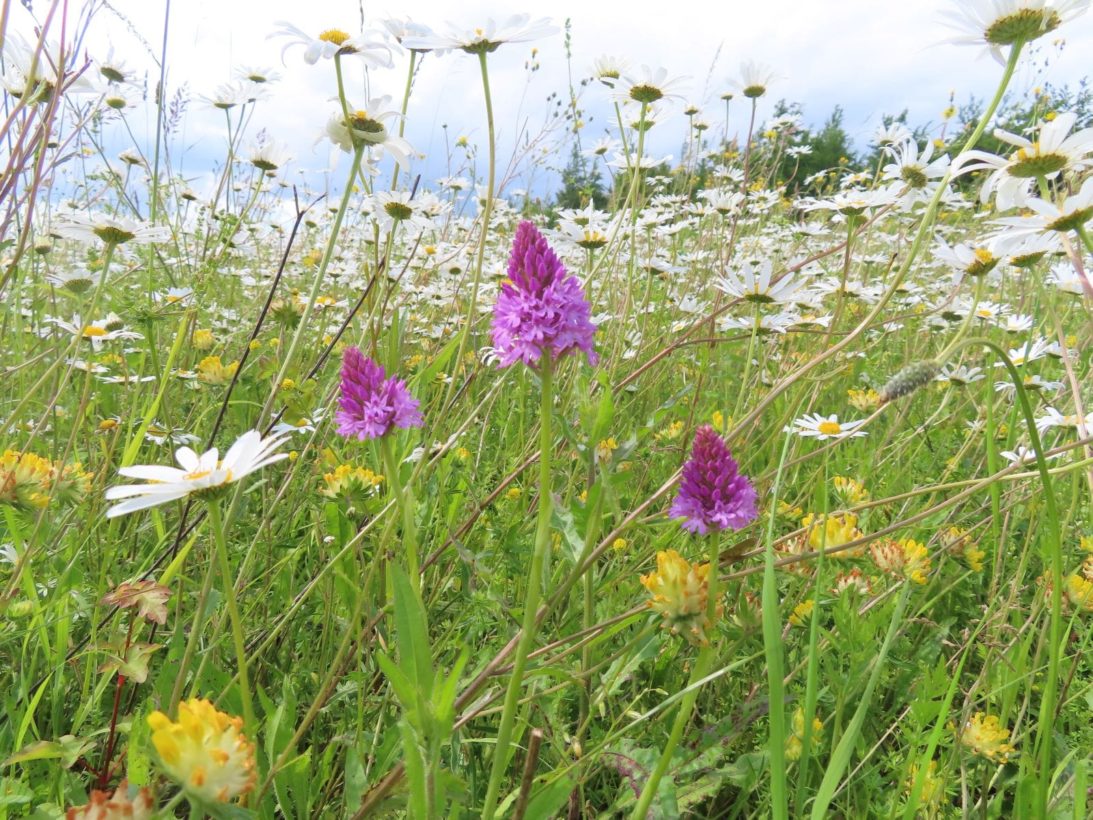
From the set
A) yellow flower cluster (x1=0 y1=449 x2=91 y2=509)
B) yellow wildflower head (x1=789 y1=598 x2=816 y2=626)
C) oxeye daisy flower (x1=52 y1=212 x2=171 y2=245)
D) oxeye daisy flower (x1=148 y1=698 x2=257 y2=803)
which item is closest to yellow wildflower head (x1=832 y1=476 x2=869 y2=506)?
yellow wildflower head (x1=789 y1=598 x2=816 y2=626)

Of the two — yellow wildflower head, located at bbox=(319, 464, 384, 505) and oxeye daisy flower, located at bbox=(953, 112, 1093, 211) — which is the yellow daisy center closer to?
yellow wildflower head, located at bbox=(319, 464, 384, 505)

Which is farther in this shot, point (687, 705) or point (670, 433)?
point (670, 433)

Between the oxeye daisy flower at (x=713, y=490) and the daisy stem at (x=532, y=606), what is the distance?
16 centimetres

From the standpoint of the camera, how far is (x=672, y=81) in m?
1.99

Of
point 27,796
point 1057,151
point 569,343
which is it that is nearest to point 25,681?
point 27,796

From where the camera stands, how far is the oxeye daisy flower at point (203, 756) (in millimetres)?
461

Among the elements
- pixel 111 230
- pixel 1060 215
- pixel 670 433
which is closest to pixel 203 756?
pixel 1060 215

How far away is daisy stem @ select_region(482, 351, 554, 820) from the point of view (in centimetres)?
64

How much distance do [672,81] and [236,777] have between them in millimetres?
2008

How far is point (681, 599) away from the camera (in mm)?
708

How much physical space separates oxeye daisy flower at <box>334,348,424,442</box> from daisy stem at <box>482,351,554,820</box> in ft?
0.54

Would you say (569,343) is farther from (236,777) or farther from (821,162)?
(821,162)

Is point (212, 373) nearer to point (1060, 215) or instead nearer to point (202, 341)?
point (202, 341)

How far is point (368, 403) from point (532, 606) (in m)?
0.28
